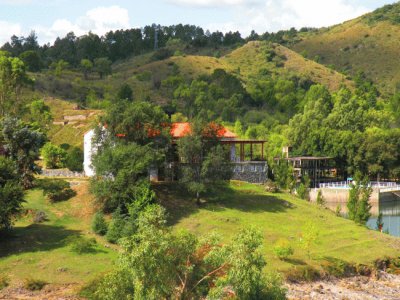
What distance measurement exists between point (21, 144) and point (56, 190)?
5485 millimetres

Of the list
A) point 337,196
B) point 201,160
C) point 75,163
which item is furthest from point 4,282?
point 337,196

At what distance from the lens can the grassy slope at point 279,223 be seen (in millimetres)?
52844

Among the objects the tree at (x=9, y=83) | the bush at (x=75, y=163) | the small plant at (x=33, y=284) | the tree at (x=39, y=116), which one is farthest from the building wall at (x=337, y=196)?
the small plant at (x=33, y=284)

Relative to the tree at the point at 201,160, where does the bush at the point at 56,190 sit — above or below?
below

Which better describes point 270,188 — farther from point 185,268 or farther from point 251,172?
point 185,268

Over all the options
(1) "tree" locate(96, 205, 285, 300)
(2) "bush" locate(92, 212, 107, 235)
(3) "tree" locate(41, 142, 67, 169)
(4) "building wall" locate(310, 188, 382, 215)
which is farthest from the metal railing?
(1) "tree" locate(96, 205, 285, 300)

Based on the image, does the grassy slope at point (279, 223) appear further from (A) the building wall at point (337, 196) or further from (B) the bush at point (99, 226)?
(A) the building wall at point (337, 196)

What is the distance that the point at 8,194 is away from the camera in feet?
161

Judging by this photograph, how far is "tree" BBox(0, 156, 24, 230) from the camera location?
→ 4894cm

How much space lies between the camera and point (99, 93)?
528 ft

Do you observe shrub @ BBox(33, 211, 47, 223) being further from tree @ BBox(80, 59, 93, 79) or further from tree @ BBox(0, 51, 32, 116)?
tree @ BBox(80, 59, 93, 79)

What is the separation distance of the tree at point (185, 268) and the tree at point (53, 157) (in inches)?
1868

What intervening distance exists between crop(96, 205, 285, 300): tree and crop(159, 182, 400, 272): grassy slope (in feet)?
56.4

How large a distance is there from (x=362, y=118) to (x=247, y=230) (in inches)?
3922
